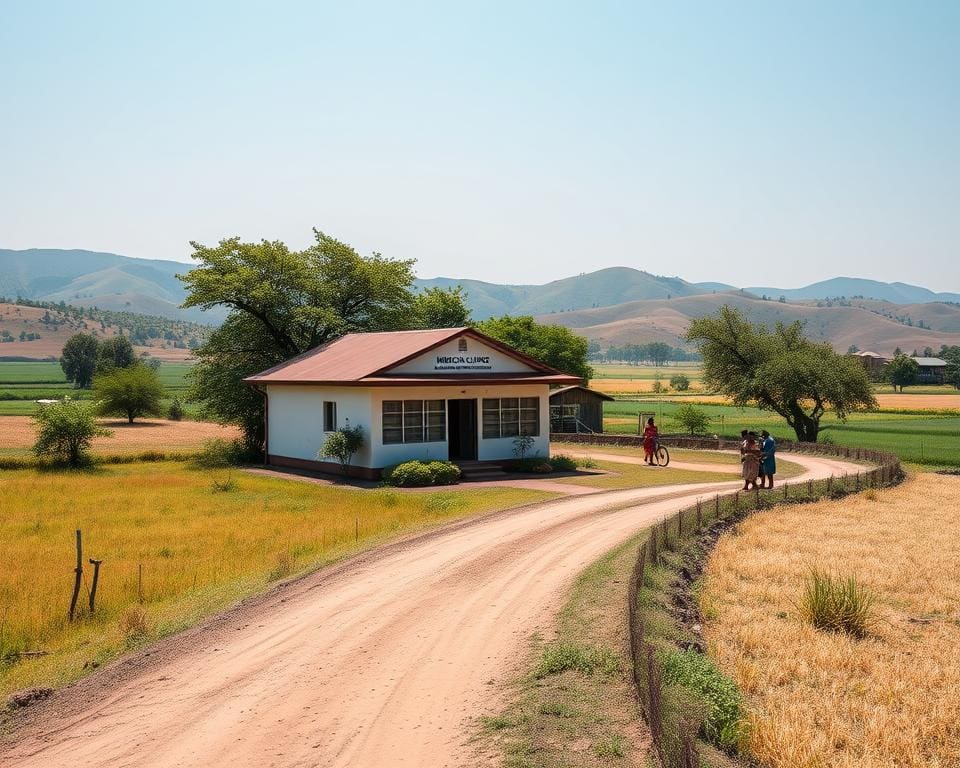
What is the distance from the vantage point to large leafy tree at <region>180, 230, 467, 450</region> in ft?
141

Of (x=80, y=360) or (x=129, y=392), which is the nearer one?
(x=129, y=392)

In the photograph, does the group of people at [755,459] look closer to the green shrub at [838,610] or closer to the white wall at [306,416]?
the white wall at [306,416]

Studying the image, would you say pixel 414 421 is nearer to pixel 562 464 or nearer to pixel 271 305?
pixel 562 464

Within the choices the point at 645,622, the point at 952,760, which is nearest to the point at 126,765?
the point at 645,622

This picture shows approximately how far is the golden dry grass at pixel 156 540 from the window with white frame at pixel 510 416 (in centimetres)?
647

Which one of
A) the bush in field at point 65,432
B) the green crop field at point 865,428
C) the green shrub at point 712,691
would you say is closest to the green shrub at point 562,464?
the green crop field at point 865,428

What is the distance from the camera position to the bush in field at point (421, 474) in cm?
3045

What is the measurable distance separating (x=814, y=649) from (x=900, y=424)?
59478mm

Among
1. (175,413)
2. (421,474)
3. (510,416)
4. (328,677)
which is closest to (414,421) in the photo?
(421,474)

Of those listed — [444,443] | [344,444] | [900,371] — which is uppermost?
[900,371]

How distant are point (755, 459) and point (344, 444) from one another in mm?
14220

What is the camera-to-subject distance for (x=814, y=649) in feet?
42.2

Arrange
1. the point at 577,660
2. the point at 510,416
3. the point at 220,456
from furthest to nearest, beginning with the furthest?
the point at 220,456, the point at 510,416, the point at 577,660

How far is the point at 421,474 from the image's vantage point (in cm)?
3053
